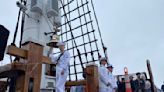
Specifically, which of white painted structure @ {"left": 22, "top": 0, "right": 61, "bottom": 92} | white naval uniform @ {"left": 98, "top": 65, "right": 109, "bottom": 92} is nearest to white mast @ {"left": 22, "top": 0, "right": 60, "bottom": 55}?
white painted structure @ {"left": 22, "top": 0, "right": 61, "bottom": 92}

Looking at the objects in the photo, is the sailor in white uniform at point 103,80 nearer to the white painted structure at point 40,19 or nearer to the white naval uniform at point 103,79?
the white naval uniform at point 103,79

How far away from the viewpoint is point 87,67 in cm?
283

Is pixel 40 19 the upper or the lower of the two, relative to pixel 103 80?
upper

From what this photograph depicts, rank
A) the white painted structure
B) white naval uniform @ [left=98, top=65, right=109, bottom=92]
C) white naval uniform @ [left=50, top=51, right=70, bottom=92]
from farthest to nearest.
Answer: the white painted structure < white naval uniform @ [left=98, top=65, right=109, bottom=92] < white naval uniform @ [left=50, top=51, right=70, bottom=92]

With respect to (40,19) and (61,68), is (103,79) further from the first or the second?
(40,19)

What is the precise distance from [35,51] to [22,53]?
0.44ft

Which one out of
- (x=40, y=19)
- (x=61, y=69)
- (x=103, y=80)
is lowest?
(x=103, y=80)

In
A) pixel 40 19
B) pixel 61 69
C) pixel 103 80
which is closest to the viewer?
pixel 61 69

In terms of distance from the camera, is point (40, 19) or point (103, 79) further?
point (40, 19)

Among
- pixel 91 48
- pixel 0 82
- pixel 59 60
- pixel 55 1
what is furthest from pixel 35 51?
pixel 91 48

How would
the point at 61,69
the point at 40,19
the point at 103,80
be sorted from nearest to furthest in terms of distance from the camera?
1. the point at 61,69
2. the point at 103,80
3. the point at 40,19

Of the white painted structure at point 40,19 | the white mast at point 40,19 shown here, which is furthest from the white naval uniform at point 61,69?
the white mast at point 40,19

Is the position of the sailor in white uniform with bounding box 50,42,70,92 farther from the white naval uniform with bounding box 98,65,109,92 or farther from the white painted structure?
the white painted structure

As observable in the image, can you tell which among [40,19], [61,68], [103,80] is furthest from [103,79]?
[40,19]
